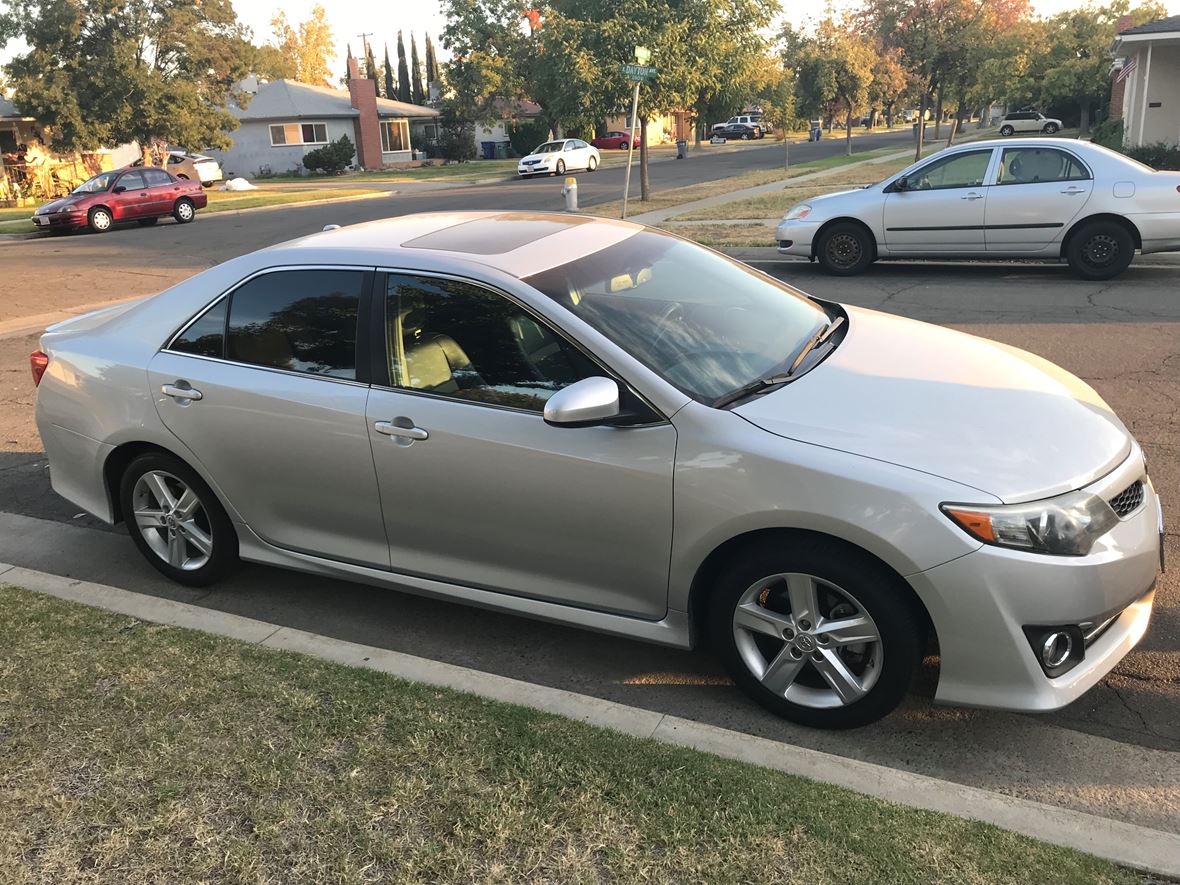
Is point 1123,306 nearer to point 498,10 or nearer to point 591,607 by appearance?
point 591,607

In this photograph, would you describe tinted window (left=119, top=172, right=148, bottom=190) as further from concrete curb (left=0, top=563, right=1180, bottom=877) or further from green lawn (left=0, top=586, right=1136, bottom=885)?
green lawn (left=0, top=586, right=1136, bottom=885)

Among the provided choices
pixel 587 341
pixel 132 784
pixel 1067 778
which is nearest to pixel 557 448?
pixel 587 341

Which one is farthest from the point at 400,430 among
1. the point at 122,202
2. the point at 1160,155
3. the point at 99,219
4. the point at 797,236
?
the point at 122,202

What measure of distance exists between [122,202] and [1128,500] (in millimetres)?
26082

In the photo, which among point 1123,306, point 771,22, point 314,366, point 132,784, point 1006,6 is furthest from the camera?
point 1006,6

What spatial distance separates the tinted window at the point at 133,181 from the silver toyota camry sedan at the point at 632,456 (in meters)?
23.0

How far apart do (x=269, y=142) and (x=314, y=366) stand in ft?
167

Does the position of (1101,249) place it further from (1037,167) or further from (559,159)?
(559,159)

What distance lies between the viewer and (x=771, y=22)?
21.9 meters

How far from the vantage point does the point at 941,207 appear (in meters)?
11.0

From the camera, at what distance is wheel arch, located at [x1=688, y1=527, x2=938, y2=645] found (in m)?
2.94

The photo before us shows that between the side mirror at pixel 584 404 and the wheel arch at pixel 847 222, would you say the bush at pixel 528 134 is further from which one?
the side mirror at pixel 584 404

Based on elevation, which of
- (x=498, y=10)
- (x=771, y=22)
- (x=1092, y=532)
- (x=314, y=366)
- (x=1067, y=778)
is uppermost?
(x=498, y=10)

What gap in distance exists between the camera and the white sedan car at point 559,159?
125ft
